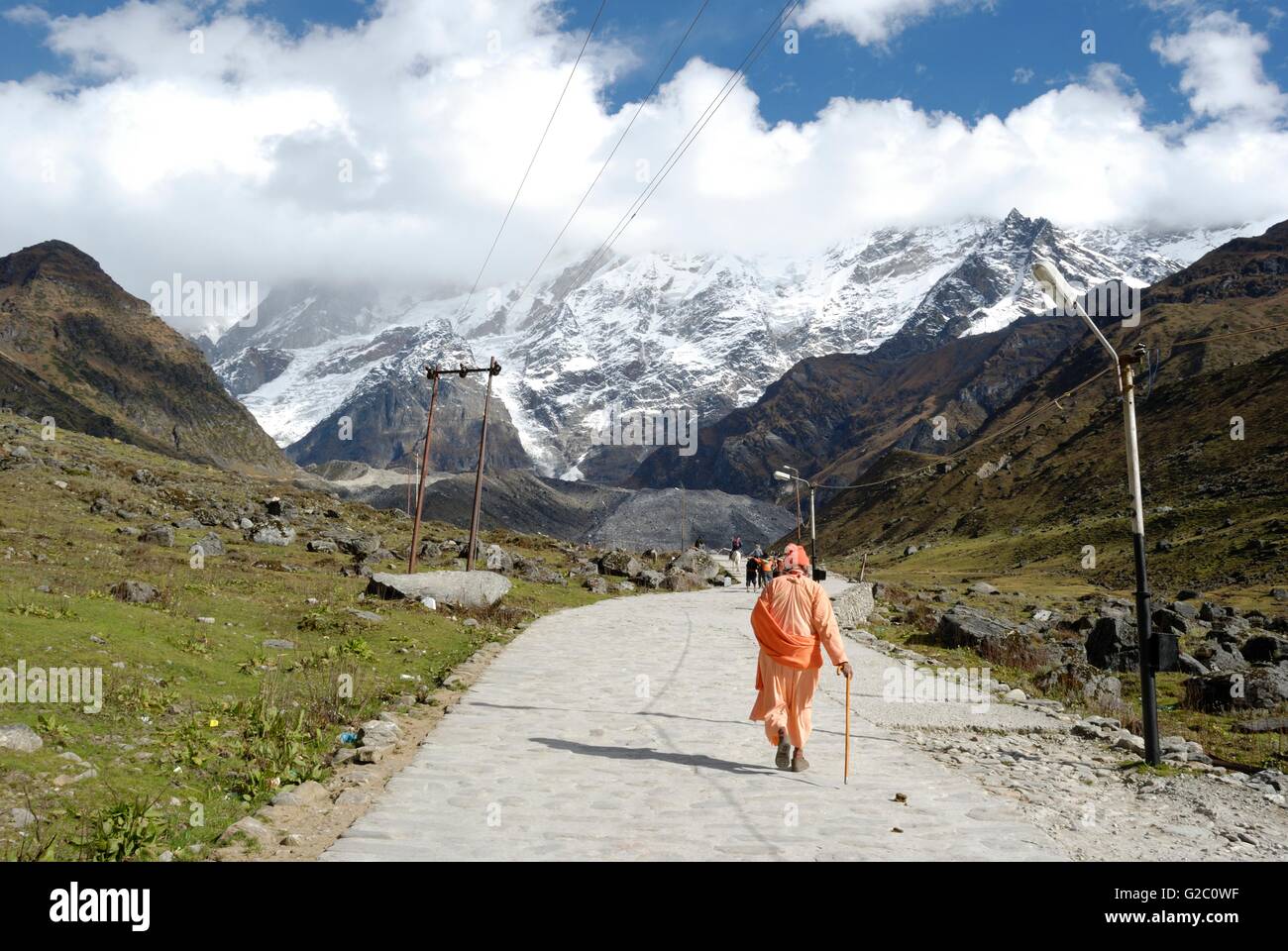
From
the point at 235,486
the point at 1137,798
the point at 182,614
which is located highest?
the point at 235,486

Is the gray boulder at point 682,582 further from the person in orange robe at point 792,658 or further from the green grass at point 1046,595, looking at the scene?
the person in orange robe at point 792,658

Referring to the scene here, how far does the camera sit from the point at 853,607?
29469 millimetres

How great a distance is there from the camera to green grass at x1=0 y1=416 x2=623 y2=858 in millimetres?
6957

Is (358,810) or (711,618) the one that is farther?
(711,618)

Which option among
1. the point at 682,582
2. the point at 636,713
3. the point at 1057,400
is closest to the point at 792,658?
the point at 636,713

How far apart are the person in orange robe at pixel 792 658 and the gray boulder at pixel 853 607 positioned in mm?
18343

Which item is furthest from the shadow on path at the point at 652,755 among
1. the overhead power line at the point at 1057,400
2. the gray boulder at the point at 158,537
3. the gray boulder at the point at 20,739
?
the gray boulder at the point at 158,537

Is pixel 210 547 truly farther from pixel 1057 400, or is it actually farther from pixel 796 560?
pixel 1057 400

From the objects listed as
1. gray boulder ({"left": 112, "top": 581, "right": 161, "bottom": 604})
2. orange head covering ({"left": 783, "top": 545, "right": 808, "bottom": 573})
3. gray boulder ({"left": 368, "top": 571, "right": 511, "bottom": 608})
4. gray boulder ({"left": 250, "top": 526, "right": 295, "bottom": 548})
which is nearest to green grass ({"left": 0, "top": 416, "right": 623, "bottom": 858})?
gray boulder ({"left": 112, "top": 581, "right": 161, "bottom": 604})

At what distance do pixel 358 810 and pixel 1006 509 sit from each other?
103791mm

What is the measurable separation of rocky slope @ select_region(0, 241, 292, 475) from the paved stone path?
135974 mm

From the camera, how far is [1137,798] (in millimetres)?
8727

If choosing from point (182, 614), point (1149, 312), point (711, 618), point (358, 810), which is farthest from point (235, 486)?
point (1149, 312)
